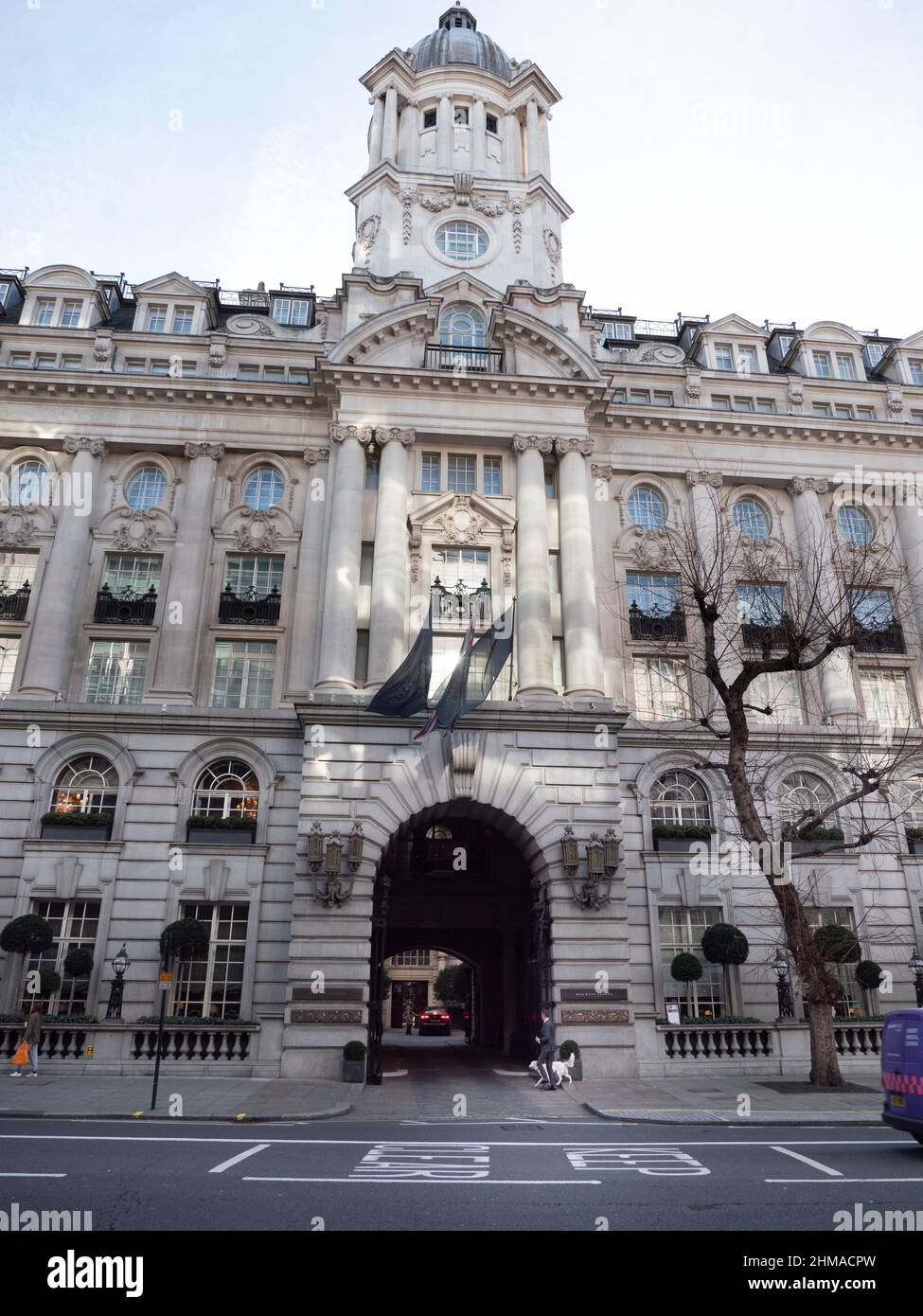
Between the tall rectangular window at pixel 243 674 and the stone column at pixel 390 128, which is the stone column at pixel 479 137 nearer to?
the stone column at pixel 390 128

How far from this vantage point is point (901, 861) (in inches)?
1152

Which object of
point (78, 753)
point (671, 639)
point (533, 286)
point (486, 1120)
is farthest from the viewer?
point (533, 286)

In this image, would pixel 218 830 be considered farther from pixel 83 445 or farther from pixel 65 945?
pixel 83 445

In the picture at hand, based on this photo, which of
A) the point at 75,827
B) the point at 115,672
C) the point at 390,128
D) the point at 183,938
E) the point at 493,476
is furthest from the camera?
the point at 390,128

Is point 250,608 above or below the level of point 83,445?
below

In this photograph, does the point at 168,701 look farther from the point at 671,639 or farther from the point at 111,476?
the point at 671,639

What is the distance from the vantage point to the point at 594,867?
2481cm

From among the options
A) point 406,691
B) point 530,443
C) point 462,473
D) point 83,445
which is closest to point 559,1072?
point 406,691

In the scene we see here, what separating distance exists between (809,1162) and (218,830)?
63.6ft

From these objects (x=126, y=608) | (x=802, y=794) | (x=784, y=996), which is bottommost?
(x=784, y=996)

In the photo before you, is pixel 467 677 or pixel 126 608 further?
pixel 126 608

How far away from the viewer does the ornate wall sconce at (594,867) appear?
24.8 meters

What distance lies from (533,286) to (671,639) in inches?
586
